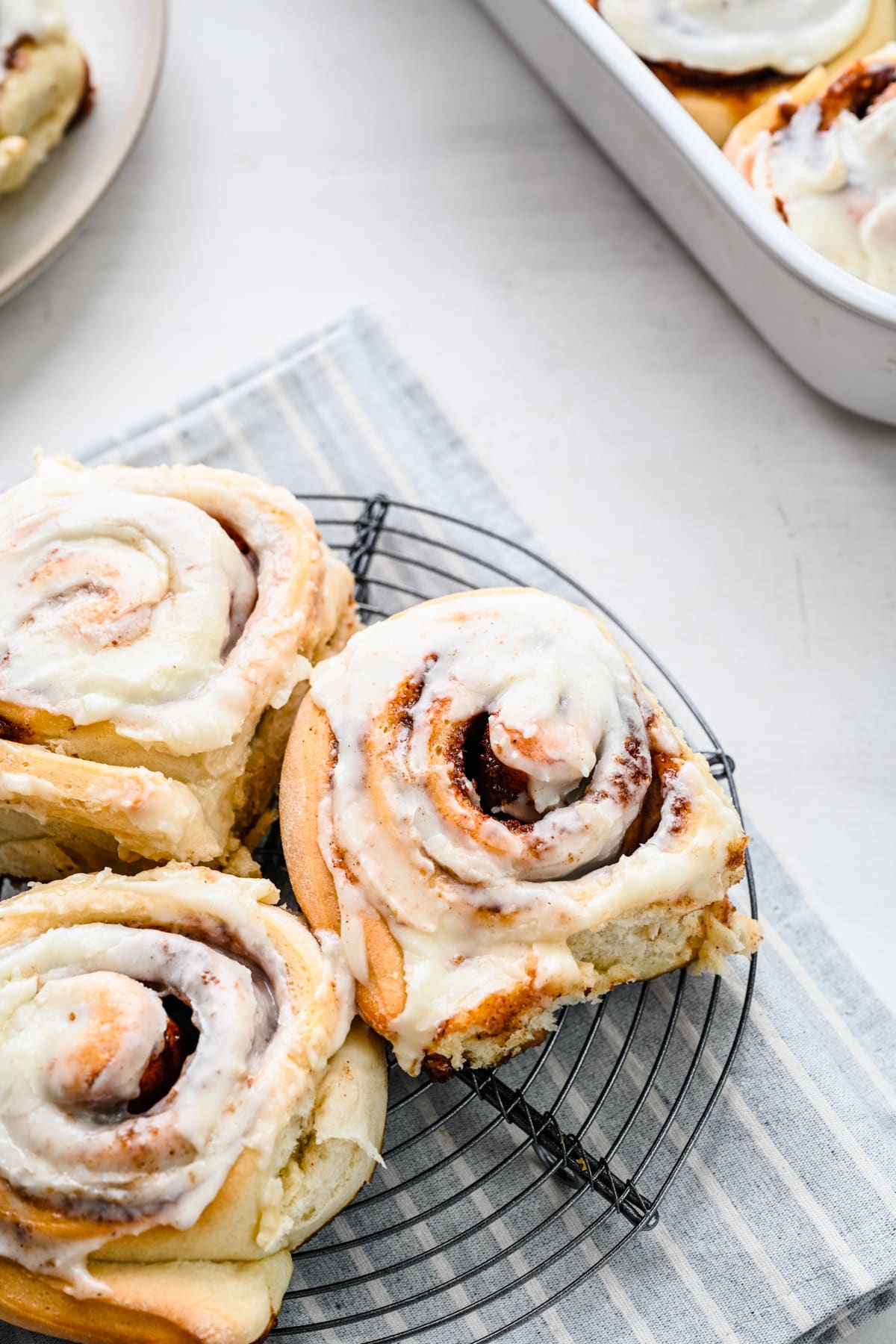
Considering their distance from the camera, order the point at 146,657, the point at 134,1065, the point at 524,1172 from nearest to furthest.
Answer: the point at 134,1065
the point at 146,657
the point at 524,1172

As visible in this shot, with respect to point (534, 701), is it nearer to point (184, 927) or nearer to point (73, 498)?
point (184, 927)

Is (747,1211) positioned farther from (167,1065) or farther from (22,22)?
(22,22)

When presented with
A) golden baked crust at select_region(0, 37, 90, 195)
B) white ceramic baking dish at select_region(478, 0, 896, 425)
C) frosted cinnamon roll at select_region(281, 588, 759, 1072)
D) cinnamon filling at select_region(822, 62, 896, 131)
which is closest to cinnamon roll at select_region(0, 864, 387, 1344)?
frosted cinnamon roll at select_region(281, 588, 759, 1072)

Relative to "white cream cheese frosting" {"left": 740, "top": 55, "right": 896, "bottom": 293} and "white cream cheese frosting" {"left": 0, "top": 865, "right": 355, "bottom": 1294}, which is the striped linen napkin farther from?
"white cream cheese frosting" {"left": 740, "top": 55, "right": 896, "bottom": 293}

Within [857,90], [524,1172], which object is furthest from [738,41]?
[524,1172]

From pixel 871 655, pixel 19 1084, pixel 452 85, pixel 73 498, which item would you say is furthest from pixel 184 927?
pixel 452 85

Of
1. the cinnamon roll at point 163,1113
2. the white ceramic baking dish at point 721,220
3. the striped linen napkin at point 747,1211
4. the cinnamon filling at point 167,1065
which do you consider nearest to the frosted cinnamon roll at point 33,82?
the white ceramic baking dish at point 721,220

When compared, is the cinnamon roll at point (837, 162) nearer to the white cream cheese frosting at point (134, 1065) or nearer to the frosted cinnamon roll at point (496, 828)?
the frosted cinnamon roll at point (496, 828)
